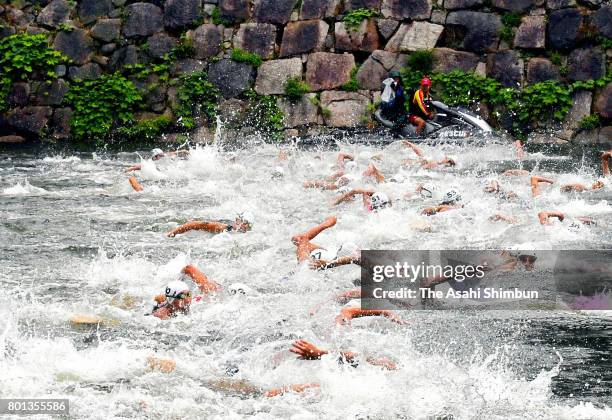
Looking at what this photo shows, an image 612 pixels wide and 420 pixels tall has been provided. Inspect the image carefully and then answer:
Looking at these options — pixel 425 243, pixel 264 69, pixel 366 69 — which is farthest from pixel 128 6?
pixel 425 243

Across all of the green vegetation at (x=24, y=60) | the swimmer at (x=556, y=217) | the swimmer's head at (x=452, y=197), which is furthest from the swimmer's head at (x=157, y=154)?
the swimmer at (x=556, y=217)

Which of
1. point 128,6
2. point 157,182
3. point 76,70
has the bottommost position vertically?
point 157,182

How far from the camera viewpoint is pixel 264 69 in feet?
71.2

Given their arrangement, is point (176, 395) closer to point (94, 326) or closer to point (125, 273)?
point (94, 326)

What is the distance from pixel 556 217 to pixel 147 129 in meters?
11.9

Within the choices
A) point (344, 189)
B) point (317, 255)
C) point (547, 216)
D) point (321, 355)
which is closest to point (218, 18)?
point (344, 189)

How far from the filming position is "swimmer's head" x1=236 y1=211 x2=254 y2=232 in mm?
11688

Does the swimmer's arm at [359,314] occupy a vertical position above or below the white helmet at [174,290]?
below

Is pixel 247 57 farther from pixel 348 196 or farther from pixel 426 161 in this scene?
pixel 348 196

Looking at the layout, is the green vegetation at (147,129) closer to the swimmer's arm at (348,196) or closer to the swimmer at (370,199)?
the swimmer at (370,199)

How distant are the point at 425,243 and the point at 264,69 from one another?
11.2 meters

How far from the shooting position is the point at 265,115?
2150 cm

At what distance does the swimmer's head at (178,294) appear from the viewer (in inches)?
339

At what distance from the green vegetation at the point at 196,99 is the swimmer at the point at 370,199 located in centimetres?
874
